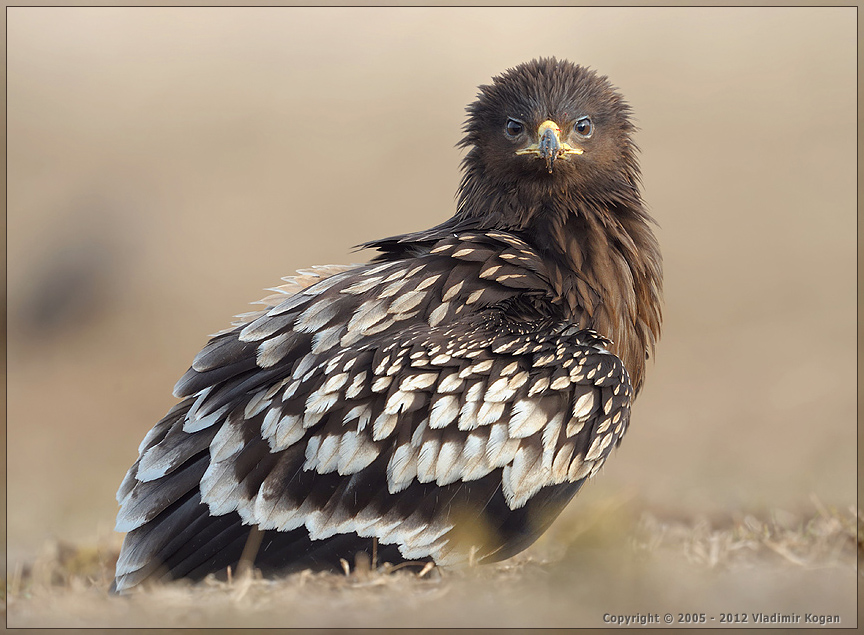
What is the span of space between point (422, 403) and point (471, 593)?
118 cm

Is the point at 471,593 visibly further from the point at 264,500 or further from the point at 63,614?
the point at 63,614

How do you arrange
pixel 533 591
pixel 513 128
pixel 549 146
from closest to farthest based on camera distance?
pixel 533 591
pixel 549 146
pixel 513 128

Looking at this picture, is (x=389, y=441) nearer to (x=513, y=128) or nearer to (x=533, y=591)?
(x=533, y=591)

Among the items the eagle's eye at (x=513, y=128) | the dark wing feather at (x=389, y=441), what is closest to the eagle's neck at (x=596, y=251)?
the eagle's eye at (x=513, y=128)

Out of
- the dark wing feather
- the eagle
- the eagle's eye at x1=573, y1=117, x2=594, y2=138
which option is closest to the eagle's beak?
the eagle

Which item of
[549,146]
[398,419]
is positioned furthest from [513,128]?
[398,419]

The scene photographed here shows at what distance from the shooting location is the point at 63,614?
404 centimetres

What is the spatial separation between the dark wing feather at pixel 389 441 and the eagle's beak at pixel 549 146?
125 centimetres

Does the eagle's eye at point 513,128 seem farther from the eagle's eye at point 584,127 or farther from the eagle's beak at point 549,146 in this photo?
the eagle's eye at point 584,127

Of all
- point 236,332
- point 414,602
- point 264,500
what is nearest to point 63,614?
point 264,500

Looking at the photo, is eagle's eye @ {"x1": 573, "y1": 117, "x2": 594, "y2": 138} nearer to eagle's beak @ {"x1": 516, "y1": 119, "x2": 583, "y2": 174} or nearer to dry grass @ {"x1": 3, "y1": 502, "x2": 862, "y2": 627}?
eagle's beak @ {"x1": 516, "y1": 119, "x2": 583, "y2": 174}

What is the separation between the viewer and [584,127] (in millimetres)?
6414

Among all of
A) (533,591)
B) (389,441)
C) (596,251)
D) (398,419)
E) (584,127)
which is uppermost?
(584,127)

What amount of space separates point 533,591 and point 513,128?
3.56m
